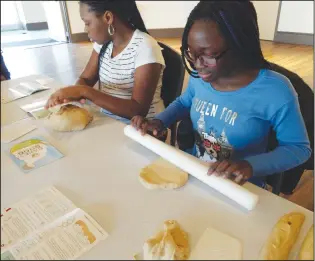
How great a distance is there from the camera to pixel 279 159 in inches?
23.5

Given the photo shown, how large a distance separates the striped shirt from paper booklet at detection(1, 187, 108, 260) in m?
0.48

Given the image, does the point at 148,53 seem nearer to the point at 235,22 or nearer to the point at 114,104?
the point at 114,104

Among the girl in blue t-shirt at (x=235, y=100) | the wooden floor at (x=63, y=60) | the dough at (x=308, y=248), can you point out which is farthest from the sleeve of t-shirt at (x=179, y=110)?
the wooden floor at (x=63, y=60)

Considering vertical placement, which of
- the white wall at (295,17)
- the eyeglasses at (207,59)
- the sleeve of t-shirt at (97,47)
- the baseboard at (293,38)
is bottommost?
the baseboard at (293,38)

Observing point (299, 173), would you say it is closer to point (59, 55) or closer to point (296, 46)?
point (59, 55)

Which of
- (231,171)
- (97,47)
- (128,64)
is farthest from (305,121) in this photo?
(97,47)

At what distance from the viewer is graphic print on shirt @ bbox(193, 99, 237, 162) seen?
0.67 m

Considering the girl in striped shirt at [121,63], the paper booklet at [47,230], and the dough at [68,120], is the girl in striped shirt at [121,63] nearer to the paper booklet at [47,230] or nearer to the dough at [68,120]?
the dough at [68,120]

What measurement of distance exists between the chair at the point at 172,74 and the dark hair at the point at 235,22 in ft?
1.39

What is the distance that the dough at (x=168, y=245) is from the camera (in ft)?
1.21

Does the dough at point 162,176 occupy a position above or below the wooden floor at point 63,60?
above

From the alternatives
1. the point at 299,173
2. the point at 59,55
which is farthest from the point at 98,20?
the point at 59,55

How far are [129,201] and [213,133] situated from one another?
1.02ft

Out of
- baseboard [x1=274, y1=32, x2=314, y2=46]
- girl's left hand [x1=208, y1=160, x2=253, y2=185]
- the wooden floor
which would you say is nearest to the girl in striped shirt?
girl's left hand [x1=208, y1=160, x2=253, y2=185]
